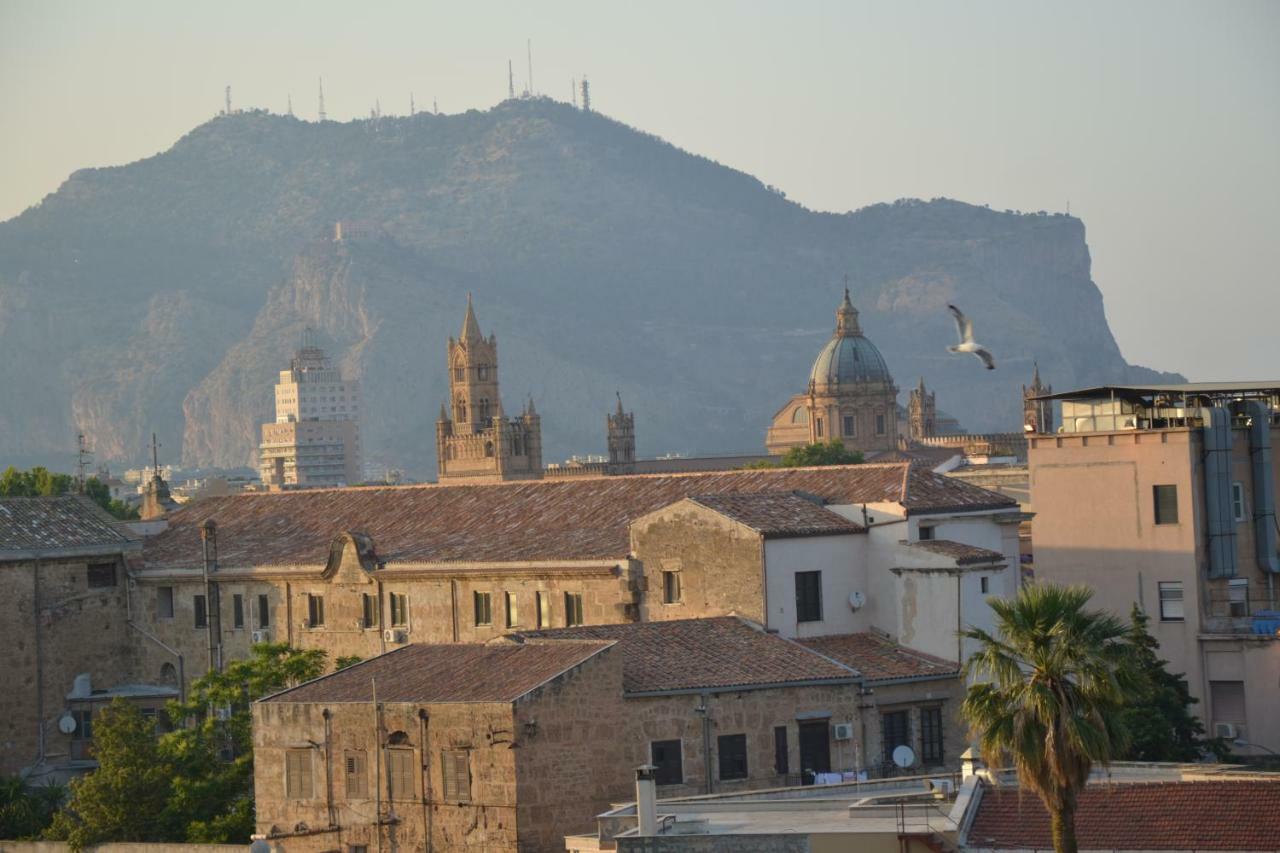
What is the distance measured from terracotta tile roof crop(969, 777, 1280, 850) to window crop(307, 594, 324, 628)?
92.5ft

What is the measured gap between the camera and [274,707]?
40.8 m

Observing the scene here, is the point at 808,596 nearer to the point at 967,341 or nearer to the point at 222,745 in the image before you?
the point at 967,341

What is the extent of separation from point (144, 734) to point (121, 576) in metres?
14.7

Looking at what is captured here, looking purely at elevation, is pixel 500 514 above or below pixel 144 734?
above

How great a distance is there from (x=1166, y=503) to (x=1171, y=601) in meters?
2.04

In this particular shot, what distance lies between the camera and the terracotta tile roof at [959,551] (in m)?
46.7

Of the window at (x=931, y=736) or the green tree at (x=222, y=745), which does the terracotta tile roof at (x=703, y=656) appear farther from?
the green tree at (x=222, y=745)

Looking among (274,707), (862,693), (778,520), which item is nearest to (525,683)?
(274,707)

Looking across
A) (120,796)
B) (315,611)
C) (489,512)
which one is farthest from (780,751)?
(315,611)

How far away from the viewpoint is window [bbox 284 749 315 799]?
4019 cm

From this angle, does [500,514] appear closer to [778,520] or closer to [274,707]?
[778,520]

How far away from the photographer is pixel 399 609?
5569cm

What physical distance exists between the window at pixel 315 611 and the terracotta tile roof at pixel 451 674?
14.6m

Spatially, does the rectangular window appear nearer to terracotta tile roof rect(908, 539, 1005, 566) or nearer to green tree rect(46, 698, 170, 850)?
green tree rect(46, 698, 170, 850)
